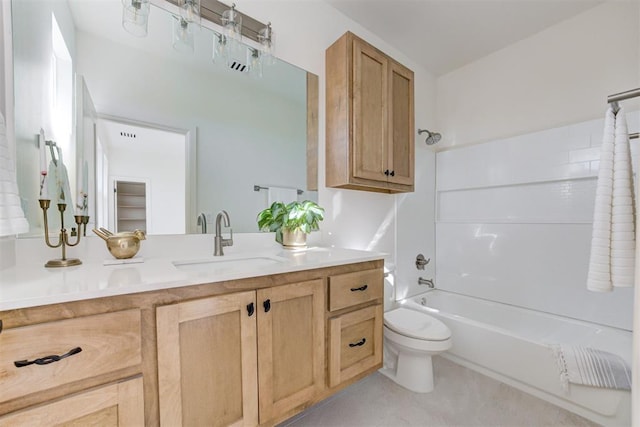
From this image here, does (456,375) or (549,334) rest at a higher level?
(549,334)

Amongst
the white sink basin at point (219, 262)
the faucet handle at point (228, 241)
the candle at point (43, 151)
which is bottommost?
the white sink basin at point (219, 262)

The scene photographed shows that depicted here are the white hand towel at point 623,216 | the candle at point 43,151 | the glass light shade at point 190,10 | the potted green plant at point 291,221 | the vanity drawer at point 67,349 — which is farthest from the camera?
the potted green plant at point 291,221

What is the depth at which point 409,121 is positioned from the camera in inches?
79.4

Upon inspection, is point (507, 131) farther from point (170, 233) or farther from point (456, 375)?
point (170, 233)

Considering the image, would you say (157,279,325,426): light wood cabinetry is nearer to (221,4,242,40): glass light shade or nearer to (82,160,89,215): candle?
(82,160,89,215): candle

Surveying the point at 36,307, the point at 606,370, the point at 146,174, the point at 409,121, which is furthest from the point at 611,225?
the point at 146,174

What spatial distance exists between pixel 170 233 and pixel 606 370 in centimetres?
240

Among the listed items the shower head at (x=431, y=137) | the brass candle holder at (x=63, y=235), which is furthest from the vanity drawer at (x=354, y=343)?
the shower head at (x=431, y=137)

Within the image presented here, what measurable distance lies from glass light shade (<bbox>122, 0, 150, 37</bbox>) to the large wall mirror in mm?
30

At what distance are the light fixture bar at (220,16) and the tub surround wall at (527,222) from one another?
6.94 feet

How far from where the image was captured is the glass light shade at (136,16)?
120 cm

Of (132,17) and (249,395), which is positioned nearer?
(249,395)

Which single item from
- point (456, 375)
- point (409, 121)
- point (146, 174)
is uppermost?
point (409, 121)

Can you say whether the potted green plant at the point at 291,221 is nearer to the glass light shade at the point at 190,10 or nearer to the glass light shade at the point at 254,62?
the glass light shade at the point at 254,62
